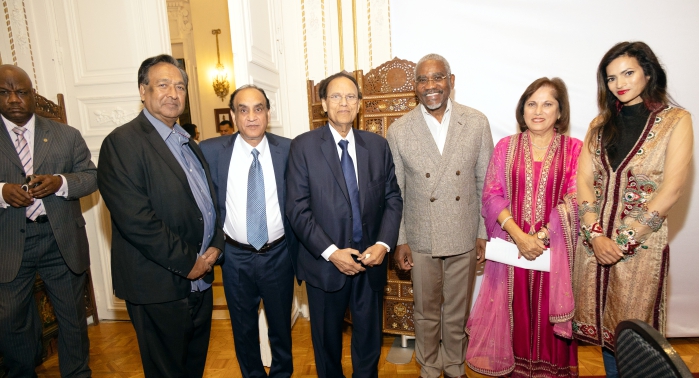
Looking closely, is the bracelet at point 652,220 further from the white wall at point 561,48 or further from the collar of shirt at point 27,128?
the collar of shirt at point 27,128

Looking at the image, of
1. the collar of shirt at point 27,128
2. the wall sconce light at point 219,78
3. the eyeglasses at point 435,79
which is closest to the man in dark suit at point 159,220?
the collar of shirt at point 27,128

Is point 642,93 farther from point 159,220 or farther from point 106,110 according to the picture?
point 106,110

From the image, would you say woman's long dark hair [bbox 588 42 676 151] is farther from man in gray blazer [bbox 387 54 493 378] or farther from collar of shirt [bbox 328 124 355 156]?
collar of shirt [bbox 328 124 355 156]

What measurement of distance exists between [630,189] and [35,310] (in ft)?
11.9

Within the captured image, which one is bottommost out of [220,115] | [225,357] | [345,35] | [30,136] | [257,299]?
[225,357]

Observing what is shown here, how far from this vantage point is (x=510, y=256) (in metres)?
2.15

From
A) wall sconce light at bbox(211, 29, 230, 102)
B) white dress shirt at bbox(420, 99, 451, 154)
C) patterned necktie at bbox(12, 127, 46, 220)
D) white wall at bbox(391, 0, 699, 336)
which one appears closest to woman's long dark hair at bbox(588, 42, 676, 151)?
white dress shirt at bbox(420, 99, 451, 154)

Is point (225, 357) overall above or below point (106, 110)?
below

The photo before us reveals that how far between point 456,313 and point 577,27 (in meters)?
2.52

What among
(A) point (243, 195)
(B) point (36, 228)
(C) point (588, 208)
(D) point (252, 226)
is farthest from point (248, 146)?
(C) point (588, 208)

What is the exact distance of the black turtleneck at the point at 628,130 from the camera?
187 cm

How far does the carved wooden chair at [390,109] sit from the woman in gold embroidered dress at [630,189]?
1.23m

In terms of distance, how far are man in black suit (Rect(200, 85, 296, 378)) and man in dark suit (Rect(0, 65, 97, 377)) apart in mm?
1068

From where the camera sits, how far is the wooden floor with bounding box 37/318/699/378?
8.85ft
